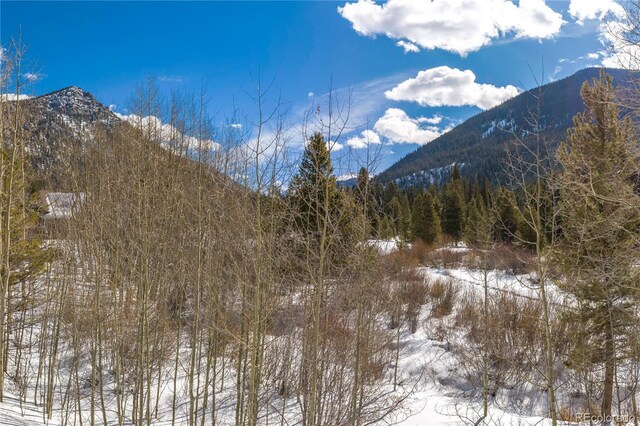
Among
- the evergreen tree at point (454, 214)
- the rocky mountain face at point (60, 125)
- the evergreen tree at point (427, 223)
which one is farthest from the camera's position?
the evergreen tree at point (454, 214)

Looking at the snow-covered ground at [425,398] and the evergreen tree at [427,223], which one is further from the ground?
the evergreen tree at [427,223]

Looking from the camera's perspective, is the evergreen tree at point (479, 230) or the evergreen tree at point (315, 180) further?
the evergreen tree at point (479, 230)

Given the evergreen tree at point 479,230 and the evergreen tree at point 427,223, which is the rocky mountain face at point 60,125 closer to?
the evergreen tree at point 479,230

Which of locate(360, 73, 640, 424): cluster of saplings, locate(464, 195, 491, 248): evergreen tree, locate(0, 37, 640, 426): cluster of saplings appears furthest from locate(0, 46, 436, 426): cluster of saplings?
locate(464, 195, 491, 248): evergreen tree

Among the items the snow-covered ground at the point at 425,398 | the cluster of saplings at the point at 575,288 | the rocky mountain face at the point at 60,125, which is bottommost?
the snow-covered ground at the point at 425,398

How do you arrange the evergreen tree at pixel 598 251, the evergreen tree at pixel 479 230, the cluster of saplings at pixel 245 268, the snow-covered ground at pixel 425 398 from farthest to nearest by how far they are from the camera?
the evergreen tree at pixel 479 230
the snow-covered ground at pixel 425 398
the evergreen tree at pixel 598 251
the cluster of saplings at pixel 245 268

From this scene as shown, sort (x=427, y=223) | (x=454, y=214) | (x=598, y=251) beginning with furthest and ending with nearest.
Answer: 1. (x=454, y=214)
2. (x=427, y=223)
3. (x=598, y=251)

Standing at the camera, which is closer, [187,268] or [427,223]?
[187,268]

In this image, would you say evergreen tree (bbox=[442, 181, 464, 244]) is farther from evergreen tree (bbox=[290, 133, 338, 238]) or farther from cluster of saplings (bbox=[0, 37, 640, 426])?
evergreen tree (bbox=[290, 133, 338, 238])

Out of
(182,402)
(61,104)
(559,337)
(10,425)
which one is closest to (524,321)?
(559,337)

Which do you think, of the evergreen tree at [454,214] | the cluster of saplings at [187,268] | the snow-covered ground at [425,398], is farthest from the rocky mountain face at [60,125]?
the evergreen tree at [454,214]

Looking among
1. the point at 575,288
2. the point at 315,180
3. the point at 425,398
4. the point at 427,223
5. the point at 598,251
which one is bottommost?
the point at 425,398

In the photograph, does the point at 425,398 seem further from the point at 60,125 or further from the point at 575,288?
the point at 60,125

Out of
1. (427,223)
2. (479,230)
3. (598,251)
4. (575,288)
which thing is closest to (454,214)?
(427,223)
